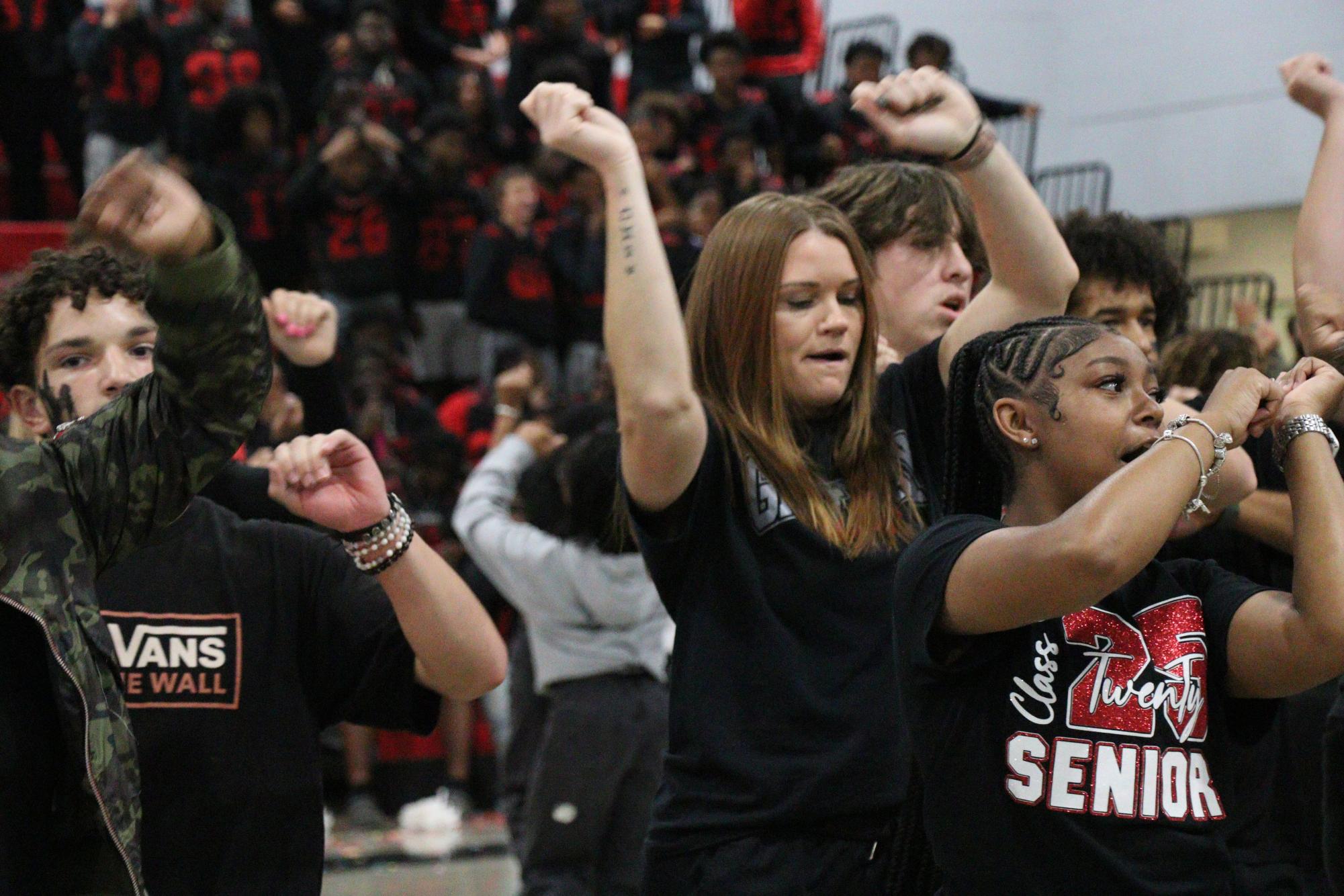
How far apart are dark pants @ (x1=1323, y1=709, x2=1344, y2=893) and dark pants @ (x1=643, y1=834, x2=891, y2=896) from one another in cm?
77

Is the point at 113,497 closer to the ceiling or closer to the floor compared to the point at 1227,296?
closer to the ceiling

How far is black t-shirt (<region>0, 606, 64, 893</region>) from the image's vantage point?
1.90 m

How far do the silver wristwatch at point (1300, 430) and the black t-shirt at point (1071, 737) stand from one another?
231 millimetres

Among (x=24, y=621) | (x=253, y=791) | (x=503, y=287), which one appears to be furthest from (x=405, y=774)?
(x=24, y=621)

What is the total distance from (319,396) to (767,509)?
3.26ft

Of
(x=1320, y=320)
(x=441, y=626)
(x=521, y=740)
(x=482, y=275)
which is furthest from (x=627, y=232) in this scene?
(x=482, y=275)

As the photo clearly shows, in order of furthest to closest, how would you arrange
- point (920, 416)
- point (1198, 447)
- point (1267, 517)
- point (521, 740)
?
point (521, 740) < point (1267, 517) < point (920, 416) < point (1198, 447)

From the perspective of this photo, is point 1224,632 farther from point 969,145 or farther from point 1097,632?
point 969,145

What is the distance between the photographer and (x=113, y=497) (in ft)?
6.60

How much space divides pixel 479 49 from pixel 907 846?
10292mm

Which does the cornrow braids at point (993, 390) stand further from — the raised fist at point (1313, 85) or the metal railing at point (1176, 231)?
the metal railing at point (1176, 231)

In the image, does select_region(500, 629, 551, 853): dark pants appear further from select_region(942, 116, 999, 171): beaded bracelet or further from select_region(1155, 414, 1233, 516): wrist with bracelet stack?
select_region(1155, 414, 1233, 516): wrist with bracelet stack

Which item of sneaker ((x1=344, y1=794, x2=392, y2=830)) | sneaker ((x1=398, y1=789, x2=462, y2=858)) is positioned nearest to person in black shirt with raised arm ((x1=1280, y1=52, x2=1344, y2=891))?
sneaker ((x1=398, y1=789, x2=462, y2=858))

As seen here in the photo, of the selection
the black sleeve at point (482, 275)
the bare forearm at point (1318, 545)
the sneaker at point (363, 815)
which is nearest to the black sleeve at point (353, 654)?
the bare forearm at point (1318, 545)
